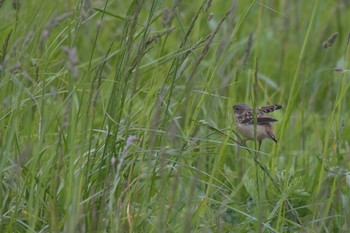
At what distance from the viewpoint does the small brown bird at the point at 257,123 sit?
4793 millimetres

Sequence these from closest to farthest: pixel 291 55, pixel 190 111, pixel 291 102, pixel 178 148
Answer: pixel 178 148 → pixel 190 111 → pixel 291 102 → pixel 291 55

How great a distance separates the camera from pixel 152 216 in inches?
156

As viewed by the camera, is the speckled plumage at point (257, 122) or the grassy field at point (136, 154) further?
the speckled plumage at point (257, 122)

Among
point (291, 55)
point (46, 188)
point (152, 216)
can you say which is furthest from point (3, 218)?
point (291, 55)

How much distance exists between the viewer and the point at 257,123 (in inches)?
190

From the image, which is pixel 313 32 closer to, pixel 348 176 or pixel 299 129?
pixel 299 129

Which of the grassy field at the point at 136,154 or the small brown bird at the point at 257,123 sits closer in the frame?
the grassy field at the point at 136,154

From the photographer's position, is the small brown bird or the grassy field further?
the small brown bird

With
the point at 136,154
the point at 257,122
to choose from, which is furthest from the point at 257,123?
the point at 136,154

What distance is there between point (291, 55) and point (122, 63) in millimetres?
3654

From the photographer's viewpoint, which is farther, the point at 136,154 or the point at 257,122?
the point at 257,122

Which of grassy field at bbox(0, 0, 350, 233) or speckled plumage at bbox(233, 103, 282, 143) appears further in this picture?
speckled plumage at bbox(233, 103, 282, 143)

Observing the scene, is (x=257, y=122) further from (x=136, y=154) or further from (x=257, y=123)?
(x=136, y=154)

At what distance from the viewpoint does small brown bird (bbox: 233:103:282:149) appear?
479 cm
